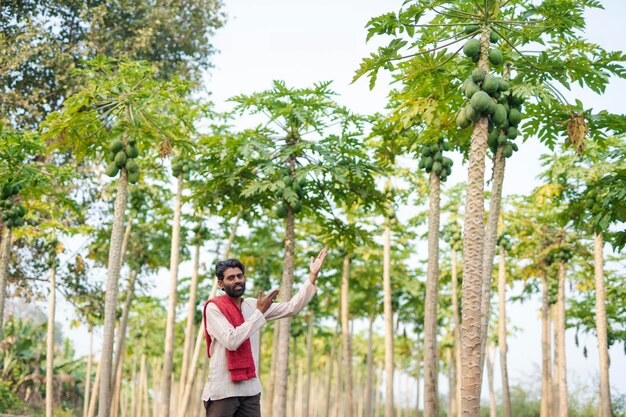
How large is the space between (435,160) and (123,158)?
6178mm

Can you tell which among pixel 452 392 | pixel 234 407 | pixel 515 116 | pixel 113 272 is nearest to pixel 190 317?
pixel 113 272

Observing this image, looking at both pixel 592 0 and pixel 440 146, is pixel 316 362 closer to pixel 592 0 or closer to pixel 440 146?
pixel 440 146

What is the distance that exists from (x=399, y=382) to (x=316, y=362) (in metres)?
6.77

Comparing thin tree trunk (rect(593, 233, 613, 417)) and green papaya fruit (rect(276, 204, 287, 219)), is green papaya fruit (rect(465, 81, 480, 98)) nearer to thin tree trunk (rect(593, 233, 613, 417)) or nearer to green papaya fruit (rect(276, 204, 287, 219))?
green papaya fruit (rect(276, 204, 287, 219))

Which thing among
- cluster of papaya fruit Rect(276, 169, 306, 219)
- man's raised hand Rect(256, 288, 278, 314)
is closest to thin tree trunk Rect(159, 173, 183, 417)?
cluster of papaya fruit Rect(276, 169, 306, 219)

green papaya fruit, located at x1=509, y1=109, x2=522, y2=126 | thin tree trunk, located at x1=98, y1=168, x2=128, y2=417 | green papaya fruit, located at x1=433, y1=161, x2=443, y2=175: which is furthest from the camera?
green papaya fruit, located at x1=433, y1=161, x2=443, y2=175

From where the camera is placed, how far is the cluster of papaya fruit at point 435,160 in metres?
14.0

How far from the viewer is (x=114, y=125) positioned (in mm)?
11789

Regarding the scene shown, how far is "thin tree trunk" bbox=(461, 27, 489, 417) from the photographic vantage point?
24.0 feet

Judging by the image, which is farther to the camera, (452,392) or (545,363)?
(452,392)

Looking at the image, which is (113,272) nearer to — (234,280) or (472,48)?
(472,48)

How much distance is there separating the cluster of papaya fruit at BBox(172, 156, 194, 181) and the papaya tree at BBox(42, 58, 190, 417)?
16.2ft

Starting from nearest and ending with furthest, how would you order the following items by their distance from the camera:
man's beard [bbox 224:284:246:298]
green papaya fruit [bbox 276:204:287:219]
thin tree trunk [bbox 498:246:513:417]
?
man's beard [bbox 224:284:246:298]
green papaya fruit [bbox 276:204:287:219]
thin tree trunk [bbox 498:246:513:417]

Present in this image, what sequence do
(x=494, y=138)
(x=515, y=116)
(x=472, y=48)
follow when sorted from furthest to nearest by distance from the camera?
(x=494, y=138) < (x=515, y=116) < (x=472, y=48)
